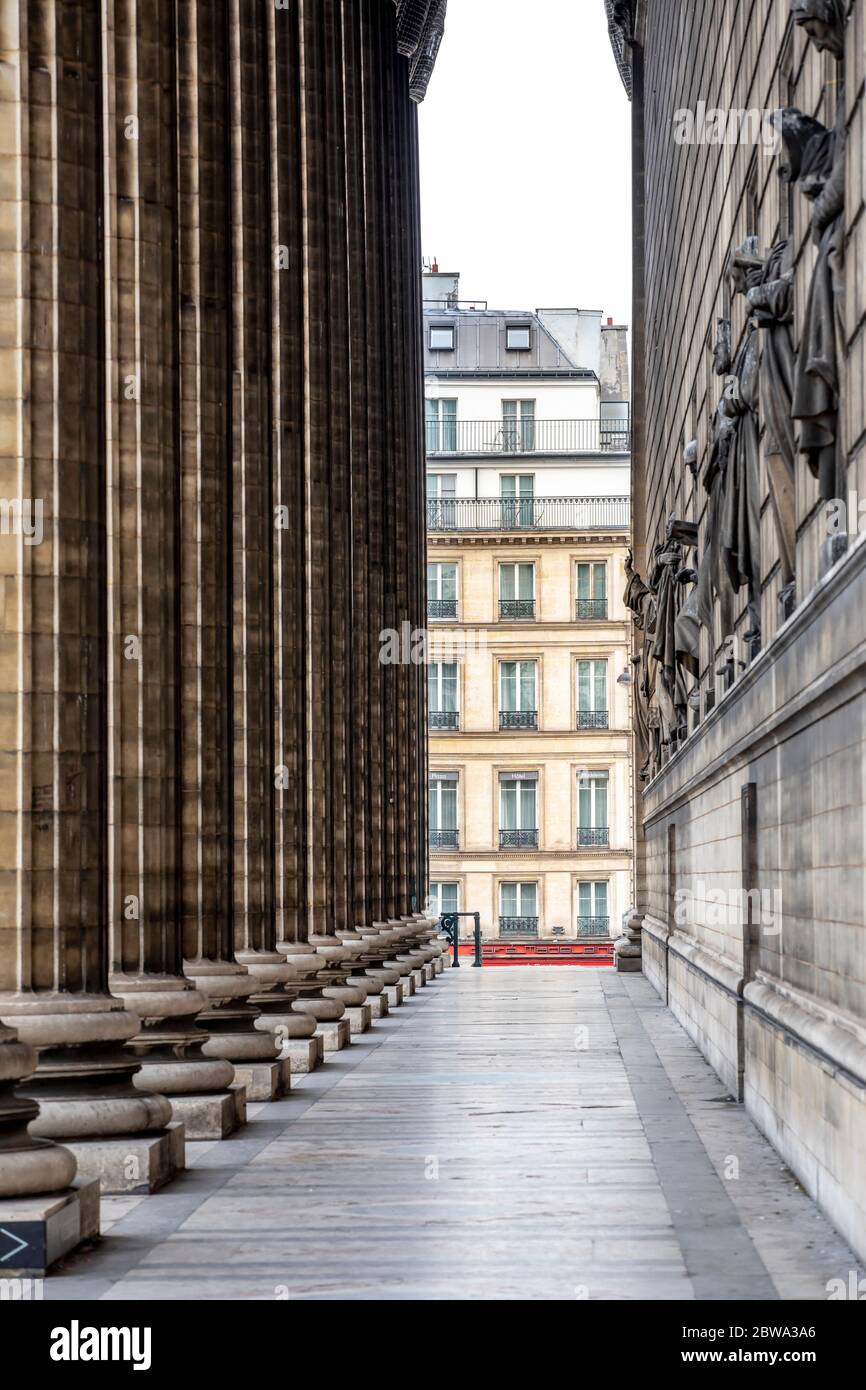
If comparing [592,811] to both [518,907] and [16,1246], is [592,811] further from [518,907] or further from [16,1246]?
[16,1246]

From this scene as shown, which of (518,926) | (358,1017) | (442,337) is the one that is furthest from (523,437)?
(358,1017)

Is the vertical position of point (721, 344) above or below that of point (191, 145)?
below

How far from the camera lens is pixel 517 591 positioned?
68.3m

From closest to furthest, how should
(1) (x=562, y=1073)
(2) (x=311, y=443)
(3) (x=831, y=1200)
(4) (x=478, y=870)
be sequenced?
(3) (x=831, y=1200), (1) (x=562, y=1073), (2) (x=311, y=443), (4) (x=478, y=870)

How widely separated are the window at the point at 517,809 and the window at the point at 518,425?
427 inches

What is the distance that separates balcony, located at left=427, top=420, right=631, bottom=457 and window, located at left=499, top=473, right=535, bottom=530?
0.84 metres

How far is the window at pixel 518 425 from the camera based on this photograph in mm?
71438

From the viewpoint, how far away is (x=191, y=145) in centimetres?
1856

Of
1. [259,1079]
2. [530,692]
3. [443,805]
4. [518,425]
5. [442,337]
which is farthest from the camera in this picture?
[442,337]

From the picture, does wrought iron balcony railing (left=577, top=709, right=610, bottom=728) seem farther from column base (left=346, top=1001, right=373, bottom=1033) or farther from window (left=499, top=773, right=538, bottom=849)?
column base (left=346, top=1001, right=373, bottom=1033)

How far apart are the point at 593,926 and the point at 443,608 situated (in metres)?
10.8
